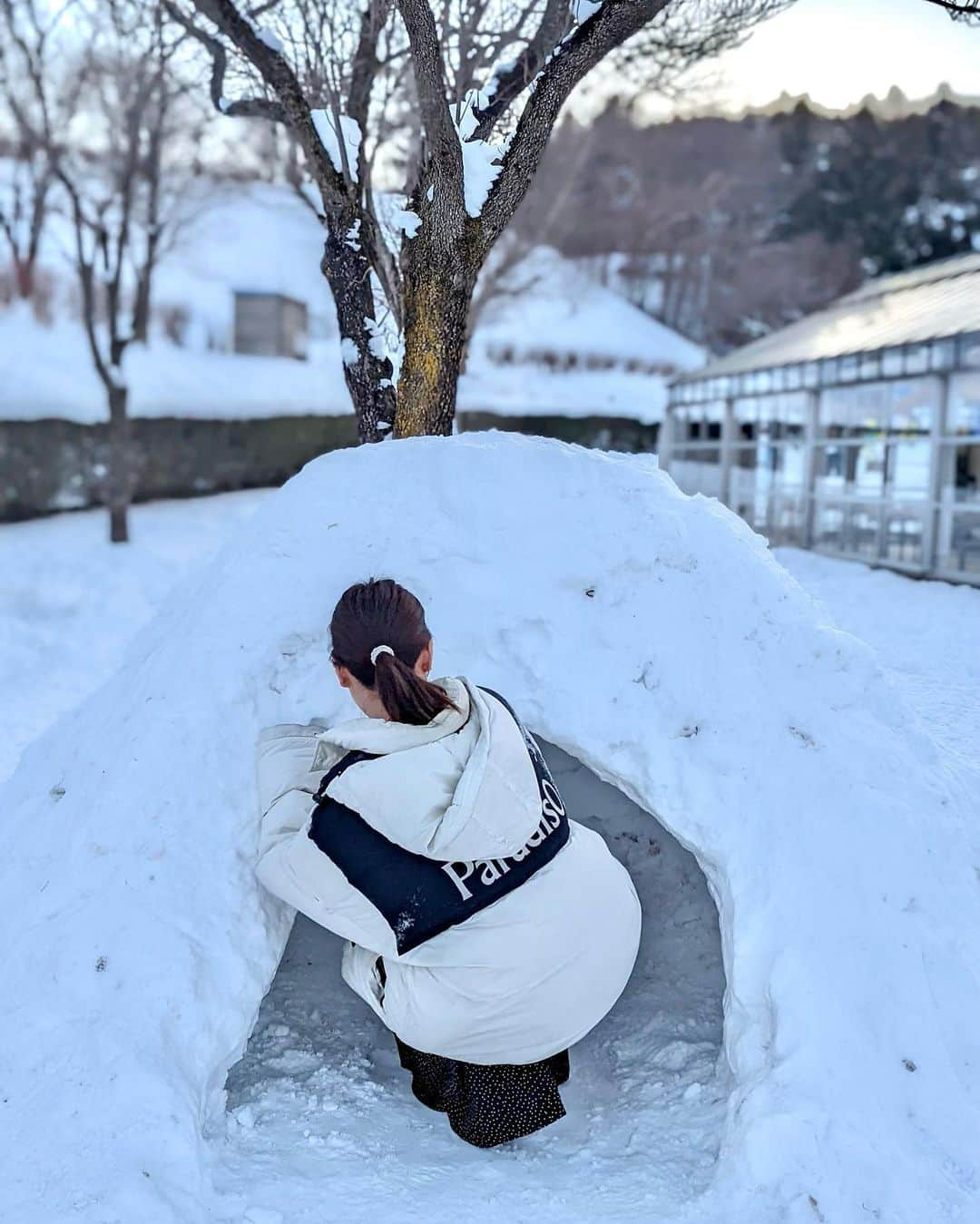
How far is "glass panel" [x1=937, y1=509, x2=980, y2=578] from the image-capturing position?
33.0 ft

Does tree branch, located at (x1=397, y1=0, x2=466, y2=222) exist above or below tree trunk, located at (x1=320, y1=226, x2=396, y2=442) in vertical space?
above

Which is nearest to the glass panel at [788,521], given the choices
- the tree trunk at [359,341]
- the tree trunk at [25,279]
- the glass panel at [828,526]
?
the glass panel at [828,526]

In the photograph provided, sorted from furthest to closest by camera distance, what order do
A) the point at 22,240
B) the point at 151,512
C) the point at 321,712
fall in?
1. the point at 22,240
2. the point at 151,512
3. the point at 321,712

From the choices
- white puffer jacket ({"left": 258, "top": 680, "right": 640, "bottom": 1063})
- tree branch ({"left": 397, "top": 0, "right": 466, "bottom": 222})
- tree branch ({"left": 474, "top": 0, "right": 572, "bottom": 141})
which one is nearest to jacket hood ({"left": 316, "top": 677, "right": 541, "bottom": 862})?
white puffer jacket ({"left": 258, "top": 680, "right": 640, "bottom": 1063})

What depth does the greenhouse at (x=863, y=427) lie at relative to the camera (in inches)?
413

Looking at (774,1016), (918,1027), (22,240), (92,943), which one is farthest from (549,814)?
(22,240)

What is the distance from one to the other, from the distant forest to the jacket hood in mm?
27686

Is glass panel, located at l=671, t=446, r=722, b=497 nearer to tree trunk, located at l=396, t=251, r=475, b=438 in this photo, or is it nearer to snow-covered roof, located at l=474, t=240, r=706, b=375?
tree trunk, located at l=396, t=251, r=475, b=438

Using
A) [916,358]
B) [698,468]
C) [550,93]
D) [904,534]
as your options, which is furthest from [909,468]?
[550,93]

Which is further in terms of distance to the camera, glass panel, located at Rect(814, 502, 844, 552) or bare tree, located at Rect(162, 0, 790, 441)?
glass panel, located at Rect(814, 502, 844, 552)

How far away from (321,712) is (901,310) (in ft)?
42.8

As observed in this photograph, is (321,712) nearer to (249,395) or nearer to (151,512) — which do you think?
(151,512)

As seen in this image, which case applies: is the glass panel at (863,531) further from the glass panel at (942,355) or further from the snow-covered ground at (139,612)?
the glass panel at (942,355)

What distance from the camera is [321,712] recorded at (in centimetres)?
284
